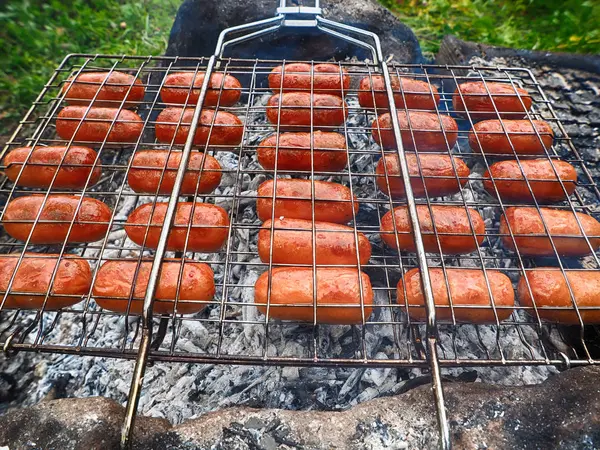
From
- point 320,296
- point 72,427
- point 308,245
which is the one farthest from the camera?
point 308,245

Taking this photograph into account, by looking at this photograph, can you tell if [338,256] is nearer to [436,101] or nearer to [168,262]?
[168,262]

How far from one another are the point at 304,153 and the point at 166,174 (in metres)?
0.98

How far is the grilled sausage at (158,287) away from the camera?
6.81ft

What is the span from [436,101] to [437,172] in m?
0.90

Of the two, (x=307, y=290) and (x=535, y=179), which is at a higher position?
(x=535, y=179)

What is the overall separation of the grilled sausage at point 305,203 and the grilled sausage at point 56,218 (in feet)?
3.44

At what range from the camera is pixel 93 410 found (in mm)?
1873

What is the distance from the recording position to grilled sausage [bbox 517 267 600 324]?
82.9 inches

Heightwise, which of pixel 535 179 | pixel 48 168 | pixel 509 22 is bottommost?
pixel 535 179

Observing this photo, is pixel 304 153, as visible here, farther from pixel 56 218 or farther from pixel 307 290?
pixel 56 218

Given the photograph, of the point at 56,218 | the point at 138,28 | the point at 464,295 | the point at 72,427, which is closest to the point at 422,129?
the point at 464,295

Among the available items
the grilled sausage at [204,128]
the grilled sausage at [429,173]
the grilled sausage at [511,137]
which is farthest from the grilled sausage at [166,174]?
the grilled sausage at [511,137]

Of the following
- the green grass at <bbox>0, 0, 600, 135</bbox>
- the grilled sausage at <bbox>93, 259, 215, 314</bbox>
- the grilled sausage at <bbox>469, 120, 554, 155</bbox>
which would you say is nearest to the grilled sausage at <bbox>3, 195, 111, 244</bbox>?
the grilled sausage at <bbox>93, 259, 215, 314</bbox>

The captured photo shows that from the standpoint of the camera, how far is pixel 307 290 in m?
2.01
